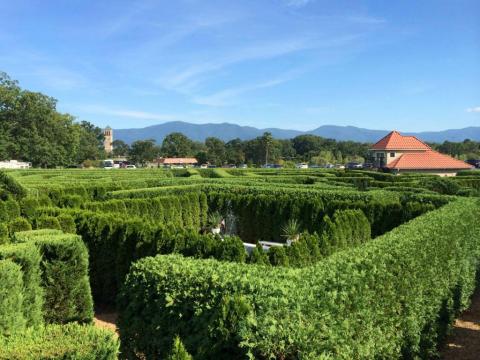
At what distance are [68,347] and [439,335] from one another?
6.25 metres

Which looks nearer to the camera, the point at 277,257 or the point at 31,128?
the point at 277,257

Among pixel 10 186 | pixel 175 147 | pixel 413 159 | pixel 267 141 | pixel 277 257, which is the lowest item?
pixel 277 257

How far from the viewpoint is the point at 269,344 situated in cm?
315

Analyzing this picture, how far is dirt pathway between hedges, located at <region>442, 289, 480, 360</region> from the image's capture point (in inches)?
276

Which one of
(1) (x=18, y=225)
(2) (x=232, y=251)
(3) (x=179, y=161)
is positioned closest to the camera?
(2) (x=232, y=251)

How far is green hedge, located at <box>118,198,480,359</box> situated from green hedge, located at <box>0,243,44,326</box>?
Result: 2023 millimetres

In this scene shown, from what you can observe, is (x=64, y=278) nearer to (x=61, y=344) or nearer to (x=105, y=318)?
(x=105, y=318)

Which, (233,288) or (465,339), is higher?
(233,288)

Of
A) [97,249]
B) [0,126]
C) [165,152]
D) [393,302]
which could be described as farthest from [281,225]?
[165,152]

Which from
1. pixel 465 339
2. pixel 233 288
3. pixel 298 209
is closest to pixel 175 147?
pixel 298 209

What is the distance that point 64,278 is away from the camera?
692cm

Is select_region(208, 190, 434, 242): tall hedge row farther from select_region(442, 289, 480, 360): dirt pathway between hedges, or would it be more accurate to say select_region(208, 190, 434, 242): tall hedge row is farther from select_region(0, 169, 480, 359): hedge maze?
select_region(442, 289, 480, 360): dirt pathway between hedges

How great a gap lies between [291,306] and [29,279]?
15.2ft

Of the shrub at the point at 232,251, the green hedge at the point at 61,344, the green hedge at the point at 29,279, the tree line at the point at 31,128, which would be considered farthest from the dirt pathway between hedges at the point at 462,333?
the tree line at the point at 31,128
